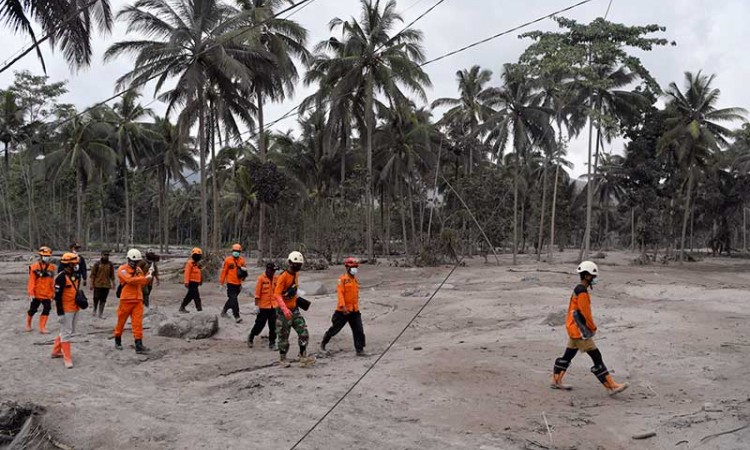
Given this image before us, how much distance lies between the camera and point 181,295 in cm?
1800

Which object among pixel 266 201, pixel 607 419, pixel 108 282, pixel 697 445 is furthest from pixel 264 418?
pixel 266 201

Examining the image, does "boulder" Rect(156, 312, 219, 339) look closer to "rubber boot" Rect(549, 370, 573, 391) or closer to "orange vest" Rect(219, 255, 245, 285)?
"orange vest" Rect(219, 255, 245, 285)

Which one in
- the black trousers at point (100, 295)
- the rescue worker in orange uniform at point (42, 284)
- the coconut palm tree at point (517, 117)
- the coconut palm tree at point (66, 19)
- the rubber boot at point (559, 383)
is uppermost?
the coconut palm tree at point (517, 117)

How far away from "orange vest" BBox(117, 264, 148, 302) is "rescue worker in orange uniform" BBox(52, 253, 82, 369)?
0.66m

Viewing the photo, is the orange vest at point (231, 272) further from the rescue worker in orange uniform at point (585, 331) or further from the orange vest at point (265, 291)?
the rescue worker in orange uniform at point (585, 331)

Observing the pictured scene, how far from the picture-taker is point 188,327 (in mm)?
10852

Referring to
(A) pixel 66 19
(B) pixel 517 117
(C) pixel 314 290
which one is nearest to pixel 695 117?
(B) pixel 517 117

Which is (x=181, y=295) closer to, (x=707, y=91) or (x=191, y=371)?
(x=191, y=371)

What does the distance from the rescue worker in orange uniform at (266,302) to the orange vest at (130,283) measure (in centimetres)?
181

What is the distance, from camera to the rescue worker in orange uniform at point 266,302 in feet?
32.6

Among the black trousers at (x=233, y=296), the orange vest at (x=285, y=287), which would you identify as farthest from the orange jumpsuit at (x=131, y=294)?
the black trousers at (x=233, y=296)

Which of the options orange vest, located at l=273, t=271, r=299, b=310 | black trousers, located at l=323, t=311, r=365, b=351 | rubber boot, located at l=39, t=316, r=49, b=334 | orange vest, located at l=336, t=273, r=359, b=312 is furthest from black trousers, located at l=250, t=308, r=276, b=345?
rubber boot, located at l=39, t=316, r=49, b=334

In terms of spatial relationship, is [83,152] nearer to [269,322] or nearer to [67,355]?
[269,322]

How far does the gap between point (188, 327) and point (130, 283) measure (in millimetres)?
2211
